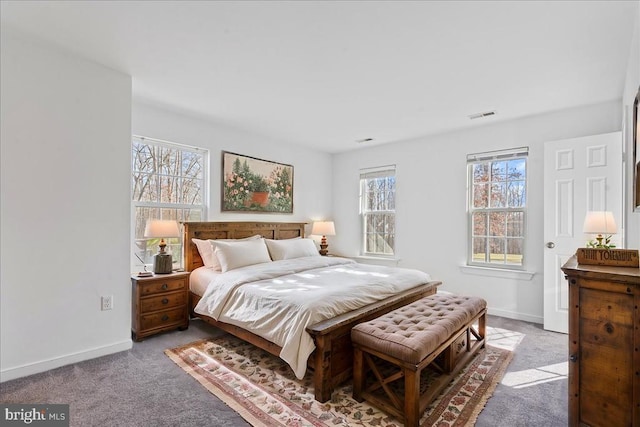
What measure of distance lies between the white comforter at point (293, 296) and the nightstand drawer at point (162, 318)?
309 mm

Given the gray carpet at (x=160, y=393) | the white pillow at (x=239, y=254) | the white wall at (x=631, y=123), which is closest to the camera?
the gray carpet at (x=160, y=393)

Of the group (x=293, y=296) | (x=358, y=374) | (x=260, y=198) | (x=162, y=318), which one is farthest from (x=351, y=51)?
(x=162, y=318)

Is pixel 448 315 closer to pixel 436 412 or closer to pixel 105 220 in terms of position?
pixel 436 412

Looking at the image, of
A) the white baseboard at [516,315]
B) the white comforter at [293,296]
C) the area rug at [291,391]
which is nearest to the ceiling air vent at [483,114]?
the white comforter at [293,296]

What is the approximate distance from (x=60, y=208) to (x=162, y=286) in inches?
44.6

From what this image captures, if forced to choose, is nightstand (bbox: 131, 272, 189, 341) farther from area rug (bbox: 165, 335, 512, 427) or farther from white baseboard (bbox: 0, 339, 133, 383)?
area rug (bbox: 165, 335, 512, 427)

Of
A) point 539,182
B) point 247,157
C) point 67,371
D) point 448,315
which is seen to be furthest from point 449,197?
point 67,371

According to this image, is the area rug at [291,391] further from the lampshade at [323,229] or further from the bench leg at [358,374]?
the lampshade at [323,229]

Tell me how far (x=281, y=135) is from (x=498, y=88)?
2845mm

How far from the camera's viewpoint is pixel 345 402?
6.70ft

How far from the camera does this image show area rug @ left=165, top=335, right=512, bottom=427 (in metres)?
1.87

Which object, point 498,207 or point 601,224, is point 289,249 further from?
point 601,224

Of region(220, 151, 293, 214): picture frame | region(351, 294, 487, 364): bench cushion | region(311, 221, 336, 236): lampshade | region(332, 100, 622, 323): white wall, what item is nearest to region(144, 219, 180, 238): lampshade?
region(220, 151, 293, 214): picture frame

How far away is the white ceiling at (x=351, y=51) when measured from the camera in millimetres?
1939
